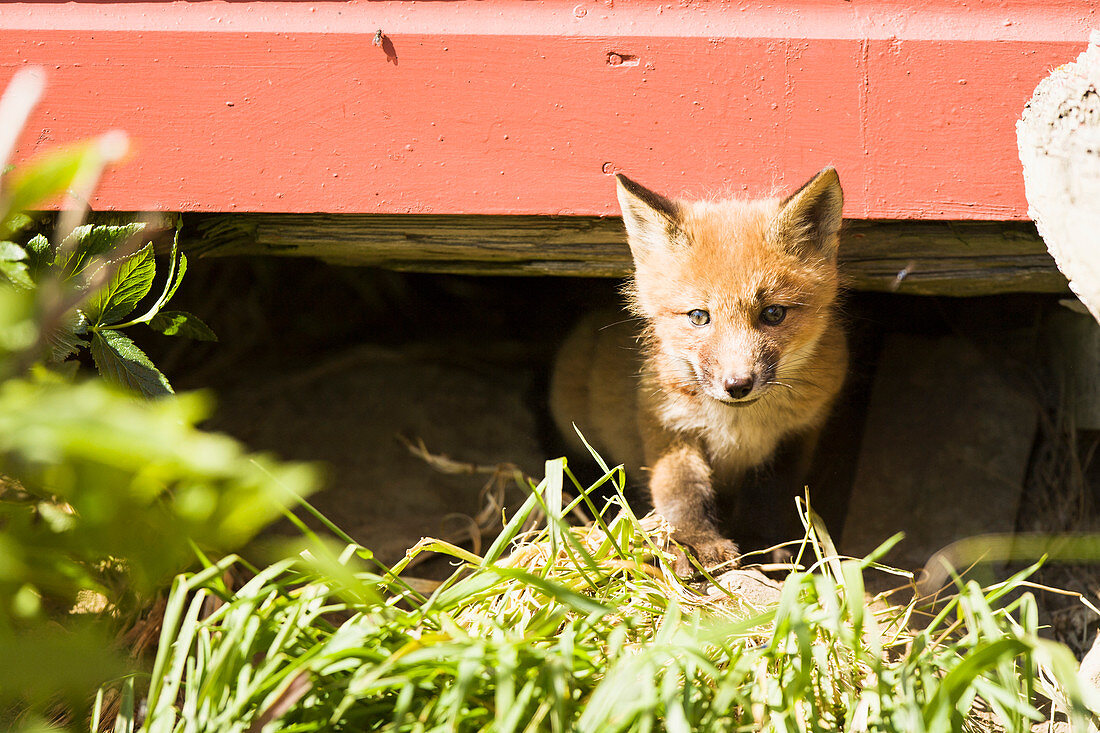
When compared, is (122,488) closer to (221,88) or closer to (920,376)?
(221,88)

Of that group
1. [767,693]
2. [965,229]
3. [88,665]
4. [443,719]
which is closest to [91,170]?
[88,665]

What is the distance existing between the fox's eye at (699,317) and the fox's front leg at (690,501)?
475 mm

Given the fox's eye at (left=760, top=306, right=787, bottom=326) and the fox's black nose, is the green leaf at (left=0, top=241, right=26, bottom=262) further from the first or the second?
the fox's eye at (left=760, top=306, right=787, bottom=326)

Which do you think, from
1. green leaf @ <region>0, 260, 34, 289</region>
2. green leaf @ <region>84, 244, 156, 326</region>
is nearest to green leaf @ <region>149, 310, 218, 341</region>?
green leaf @ <region>84, 244, 156, 326</region>

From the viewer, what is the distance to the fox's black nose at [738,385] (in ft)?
6.81

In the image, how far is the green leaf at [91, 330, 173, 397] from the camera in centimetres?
A: 178

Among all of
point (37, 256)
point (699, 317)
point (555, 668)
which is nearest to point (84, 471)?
point (555, 668)

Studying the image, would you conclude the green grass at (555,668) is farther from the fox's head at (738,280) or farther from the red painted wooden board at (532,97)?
the red painted wooden board at (532,97)

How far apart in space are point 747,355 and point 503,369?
1.95 metres

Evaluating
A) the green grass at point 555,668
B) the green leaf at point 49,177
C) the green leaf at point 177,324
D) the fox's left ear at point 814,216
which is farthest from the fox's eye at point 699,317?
the green leaf at point 49,177

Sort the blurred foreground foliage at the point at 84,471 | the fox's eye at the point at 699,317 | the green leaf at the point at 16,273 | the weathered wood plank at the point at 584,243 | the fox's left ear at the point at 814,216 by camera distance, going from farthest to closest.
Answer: the weathered wood plank at the point at 584,243 → the fox's eye at the point at 699,317 → the fox's left ear at the point at 814,216 → the green leaf at the point at 16,273 → the blurred foreground foliage at the point at 84,471

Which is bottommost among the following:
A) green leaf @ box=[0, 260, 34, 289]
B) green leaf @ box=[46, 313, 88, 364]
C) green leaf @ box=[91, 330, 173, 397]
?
green leaf @ box=[91, 330, 173, 397]

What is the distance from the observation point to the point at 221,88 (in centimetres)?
215

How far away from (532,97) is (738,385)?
39.9 inches
